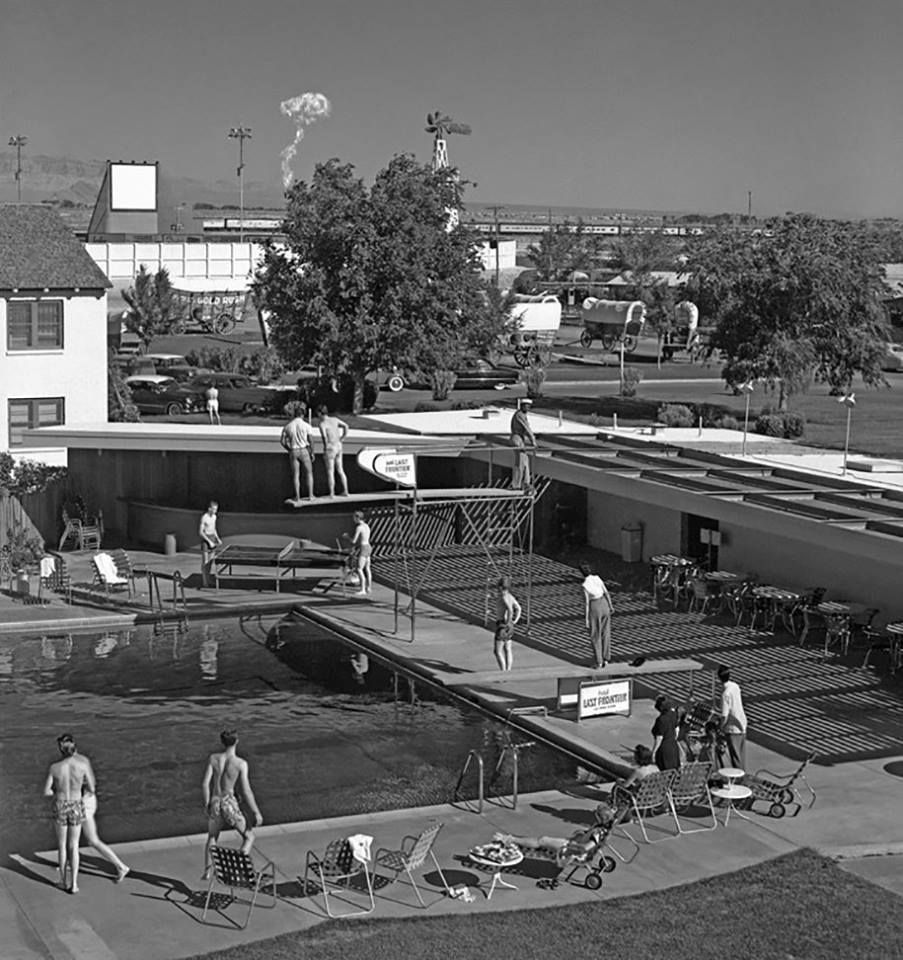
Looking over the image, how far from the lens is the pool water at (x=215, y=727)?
20.6m

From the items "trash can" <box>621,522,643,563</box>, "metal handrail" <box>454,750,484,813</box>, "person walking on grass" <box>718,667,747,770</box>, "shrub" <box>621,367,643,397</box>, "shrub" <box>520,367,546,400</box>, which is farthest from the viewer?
"shrub" <box>520,367,546,400</box>

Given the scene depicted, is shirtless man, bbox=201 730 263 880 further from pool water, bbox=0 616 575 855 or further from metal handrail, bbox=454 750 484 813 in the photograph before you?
metal handrail, bbox=454 750 484 813

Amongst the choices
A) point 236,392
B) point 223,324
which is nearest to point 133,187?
point 223,324

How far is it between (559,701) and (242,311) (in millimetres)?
82583

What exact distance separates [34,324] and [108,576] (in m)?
13.4

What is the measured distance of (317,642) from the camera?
3036cm

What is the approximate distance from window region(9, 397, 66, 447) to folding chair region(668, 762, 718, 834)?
1151 inches

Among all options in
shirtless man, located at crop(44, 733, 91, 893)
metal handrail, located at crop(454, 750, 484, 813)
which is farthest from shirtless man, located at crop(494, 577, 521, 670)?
shirtless man, located at crop(44, 733, 91, 893)

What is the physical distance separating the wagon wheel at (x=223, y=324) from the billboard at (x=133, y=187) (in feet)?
56.3

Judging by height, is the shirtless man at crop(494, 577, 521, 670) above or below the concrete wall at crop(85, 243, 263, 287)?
below

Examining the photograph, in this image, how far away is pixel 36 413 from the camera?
4459 cm

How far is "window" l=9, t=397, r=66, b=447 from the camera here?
44.4 metres

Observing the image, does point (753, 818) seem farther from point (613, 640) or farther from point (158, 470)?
point (158, 470)

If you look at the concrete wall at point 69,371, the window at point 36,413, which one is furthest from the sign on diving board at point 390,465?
the window at point 36,413
